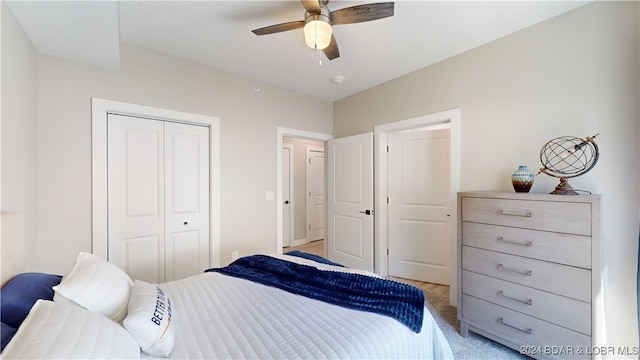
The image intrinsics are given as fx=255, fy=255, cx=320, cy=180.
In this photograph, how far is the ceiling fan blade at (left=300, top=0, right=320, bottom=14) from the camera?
5.07ft

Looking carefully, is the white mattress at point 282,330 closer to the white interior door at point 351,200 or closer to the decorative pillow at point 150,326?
the decorative pillow at point 150,326

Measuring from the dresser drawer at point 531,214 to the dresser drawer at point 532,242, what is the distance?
40mm

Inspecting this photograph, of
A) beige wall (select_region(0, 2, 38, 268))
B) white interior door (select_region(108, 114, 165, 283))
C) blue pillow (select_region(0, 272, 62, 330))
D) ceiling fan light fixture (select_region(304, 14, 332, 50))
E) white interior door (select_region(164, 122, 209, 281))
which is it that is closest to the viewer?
blue pillow (select_region(0, 272, 62, 330))

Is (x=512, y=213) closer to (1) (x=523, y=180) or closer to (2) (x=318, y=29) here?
(1) (x=523, y=180)

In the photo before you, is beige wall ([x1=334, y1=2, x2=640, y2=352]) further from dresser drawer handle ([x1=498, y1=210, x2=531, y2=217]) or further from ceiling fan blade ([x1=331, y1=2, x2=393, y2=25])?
ceiling fan blade ([x1=331, y1=2, x2=393, y2=25])

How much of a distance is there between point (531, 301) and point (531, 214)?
1.92ft

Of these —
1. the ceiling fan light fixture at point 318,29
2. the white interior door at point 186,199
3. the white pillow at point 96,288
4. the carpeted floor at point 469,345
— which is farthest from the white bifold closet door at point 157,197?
the carpeted floor at point 469,345

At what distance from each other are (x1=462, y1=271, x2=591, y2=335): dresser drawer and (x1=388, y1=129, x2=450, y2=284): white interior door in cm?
110

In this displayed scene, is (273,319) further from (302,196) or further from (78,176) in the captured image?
(302,196)

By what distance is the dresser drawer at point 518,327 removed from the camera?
Answer: 1574mm

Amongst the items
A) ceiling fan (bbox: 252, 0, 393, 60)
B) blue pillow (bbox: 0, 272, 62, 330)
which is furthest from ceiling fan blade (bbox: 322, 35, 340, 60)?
blue pillow (bbox: 0, 272, 62, 330)

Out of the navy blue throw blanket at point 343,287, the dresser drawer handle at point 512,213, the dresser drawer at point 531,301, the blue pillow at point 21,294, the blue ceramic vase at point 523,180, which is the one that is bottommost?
the dresser drawer at point 531,301

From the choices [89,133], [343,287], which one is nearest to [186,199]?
[89,133]

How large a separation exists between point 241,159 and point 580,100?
306cm
